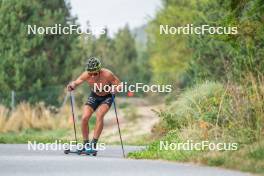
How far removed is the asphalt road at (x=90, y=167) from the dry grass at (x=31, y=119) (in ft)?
60.4

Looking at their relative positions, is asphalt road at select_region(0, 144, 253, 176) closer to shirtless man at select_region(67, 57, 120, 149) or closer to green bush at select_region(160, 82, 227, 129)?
shirtless man at select_region(67, 57, 120, 149)

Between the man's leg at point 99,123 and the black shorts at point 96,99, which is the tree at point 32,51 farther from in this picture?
the man's leg at point 99,123

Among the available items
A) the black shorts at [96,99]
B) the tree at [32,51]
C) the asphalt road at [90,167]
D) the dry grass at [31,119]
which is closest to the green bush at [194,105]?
the black shorts at [96,99]

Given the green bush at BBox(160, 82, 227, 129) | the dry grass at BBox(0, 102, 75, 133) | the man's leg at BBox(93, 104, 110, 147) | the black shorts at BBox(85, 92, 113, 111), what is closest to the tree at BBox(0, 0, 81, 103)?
the dry grass at BBox(0, 102, 75, 133)

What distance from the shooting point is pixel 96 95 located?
18.3 meters

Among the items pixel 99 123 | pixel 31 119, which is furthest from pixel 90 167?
pixel 31 119

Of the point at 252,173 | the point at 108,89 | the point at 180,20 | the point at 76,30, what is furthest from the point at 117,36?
the point at 252,173

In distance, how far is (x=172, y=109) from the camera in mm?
23609

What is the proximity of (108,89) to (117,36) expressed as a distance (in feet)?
185

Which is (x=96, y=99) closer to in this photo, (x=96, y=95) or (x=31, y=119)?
(x=96, y=95)

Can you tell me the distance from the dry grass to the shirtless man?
57.0ft

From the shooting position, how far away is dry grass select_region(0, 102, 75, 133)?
35531mm

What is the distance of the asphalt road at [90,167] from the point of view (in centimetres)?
1301

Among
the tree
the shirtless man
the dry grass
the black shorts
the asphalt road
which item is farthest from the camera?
the tree
